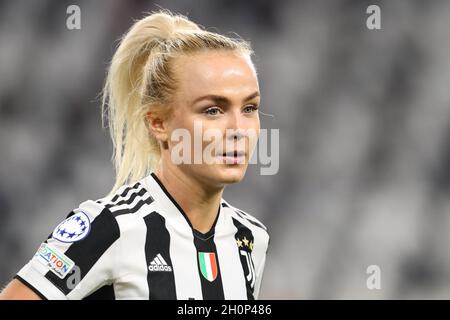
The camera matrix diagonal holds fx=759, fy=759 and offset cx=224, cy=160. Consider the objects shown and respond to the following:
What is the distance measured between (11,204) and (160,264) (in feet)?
7.81

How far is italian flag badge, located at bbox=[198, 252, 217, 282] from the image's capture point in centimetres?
220

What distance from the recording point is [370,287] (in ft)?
14.5

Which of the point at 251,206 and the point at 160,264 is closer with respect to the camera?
the point at 160,264

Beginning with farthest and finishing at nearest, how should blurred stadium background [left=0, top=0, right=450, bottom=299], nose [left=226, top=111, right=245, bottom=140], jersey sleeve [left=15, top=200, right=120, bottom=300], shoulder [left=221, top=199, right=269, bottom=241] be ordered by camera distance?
blurred stadium background [left=0, top=0, right=450, bottom=299]
shoulder [left=221, top=199, right=269, bottom=241]
nose [left=226, top=111, right=245, bottom=140]
jersey sleeve [left=15, top=200, right=120, bottom=300]

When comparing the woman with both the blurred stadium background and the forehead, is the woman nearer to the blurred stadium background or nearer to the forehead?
the forehead

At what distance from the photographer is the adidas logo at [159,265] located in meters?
2.08

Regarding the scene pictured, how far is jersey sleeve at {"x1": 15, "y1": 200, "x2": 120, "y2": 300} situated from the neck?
253mm

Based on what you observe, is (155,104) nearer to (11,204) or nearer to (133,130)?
(133,130)

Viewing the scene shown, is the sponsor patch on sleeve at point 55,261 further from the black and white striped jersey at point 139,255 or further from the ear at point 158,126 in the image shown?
the ear at point 158,126

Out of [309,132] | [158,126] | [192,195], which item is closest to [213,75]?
[158,126]

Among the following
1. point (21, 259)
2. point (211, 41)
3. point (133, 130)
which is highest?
point (211, 41)

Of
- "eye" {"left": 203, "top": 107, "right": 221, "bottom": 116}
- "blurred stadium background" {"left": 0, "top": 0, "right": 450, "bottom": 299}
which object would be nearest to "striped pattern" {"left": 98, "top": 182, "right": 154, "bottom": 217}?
"eye" {"left": 203, "top": 107, "right": 221, "bottom": 116}
